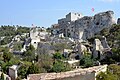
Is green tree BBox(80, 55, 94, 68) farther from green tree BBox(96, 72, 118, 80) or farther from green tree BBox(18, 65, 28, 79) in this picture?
green tree BBox(96, 72, 118, 80)

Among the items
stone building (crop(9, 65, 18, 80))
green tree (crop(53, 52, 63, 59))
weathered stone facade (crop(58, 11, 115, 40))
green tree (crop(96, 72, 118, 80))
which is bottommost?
stone building (crop(9, 65, 18, 80))

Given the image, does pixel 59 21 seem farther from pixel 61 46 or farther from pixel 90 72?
pixel 90 72

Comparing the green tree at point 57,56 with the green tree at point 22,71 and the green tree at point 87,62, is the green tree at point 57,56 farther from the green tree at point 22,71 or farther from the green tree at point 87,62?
the green tree at point 22,71

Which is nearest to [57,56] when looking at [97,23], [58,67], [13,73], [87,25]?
[58,67]

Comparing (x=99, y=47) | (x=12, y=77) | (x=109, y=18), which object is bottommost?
(x=12, y=77)

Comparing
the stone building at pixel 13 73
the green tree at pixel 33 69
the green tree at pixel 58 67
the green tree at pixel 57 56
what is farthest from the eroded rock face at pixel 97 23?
the green tree at pixel 33 69

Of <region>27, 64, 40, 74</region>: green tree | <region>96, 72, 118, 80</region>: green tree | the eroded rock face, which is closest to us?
<region>96, 72, 118, 80</region>: green tree

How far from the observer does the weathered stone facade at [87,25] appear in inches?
2087

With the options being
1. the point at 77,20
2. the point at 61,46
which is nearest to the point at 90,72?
the point at 61,46

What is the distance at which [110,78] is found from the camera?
→ 58.3 ft

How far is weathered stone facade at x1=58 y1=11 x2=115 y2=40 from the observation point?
174ft

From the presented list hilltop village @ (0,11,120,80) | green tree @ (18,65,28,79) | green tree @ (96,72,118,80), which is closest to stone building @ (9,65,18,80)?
hilltop village @ (0,11,120,80)

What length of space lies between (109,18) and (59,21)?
13.4 metres

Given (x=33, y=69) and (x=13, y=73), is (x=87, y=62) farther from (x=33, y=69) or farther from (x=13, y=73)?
(x=13, y=73)
